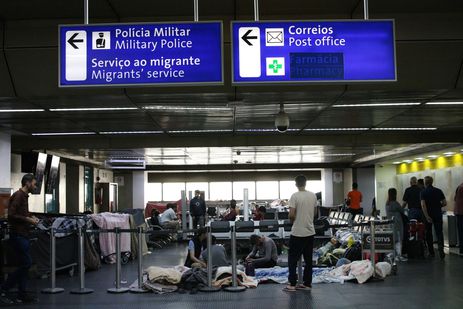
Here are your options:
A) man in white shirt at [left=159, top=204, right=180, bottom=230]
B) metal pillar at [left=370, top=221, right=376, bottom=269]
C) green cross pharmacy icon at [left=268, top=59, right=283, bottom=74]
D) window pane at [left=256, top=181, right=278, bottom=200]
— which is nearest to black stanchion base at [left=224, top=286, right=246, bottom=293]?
metal pillar at [left=370, top=221, right=376, bottom=269]

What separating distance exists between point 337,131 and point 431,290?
29.2 feet

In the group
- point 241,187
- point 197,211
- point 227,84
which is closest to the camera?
point 227,84

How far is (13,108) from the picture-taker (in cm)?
1085

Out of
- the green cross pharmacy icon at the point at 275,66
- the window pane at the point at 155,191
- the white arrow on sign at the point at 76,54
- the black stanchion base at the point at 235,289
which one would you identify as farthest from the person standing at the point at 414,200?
the window pane at the point at 155,191

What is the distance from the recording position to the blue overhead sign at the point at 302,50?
21.1 feet

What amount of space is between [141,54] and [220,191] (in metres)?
33.1

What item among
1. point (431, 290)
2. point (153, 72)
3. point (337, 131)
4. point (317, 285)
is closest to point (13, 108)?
point (153, 72)

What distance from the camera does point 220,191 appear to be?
39375 mm

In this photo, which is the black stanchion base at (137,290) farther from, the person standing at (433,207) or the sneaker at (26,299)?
the person standing at (433,207)

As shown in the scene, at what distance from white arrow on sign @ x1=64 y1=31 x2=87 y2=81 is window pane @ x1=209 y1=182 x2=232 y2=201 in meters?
32.9

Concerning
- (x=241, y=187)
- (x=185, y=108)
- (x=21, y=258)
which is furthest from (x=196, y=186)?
(x=21, y=258)

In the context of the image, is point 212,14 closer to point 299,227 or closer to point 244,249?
point 299,227

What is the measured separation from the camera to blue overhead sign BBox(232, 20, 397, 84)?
21.1 feet

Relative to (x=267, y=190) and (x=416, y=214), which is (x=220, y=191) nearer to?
(x=267, y=190)
